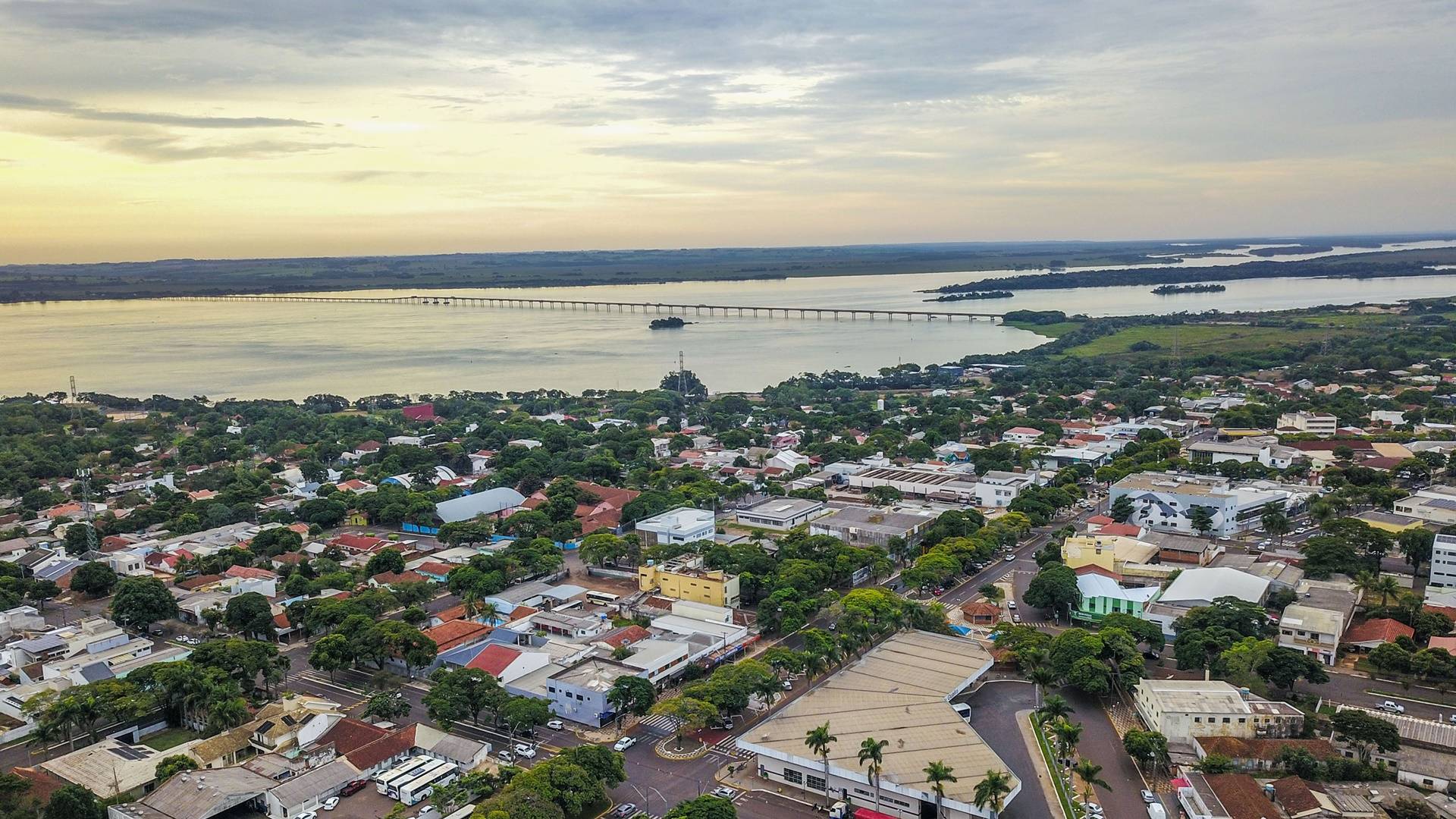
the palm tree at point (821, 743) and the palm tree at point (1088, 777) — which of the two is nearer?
the palm tree at point (1088, 777)

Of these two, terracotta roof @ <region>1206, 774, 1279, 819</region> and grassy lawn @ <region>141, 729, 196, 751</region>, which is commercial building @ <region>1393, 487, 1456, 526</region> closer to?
terracotta roof @ <region>1206, 774, 1279, 819</region>

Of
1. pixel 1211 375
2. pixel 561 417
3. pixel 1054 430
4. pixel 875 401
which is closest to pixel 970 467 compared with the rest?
pixel 1054 430

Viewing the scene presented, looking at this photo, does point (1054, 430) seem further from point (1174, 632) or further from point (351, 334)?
point (351, 334)

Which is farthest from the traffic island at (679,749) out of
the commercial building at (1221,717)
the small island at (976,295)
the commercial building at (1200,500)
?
the small island at (976,295)

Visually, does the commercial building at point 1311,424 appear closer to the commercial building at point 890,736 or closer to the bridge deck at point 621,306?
the commercial building at point 890,736

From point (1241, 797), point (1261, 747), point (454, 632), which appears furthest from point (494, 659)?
point (1261, 747)

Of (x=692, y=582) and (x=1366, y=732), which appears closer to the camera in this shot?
(x=1366, y=732)

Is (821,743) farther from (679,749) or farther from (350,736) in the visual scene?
(350,736)

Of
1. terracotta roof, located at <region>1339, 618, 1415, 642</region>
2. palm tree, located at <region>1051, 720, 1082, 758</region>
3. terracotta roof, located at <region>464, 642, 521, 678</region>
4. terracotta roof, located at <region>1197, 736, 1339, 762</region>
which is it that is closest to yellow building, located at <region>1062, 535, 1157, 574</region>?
terracotta roof, located at <region>1339, 618, 1415, 642</region>
